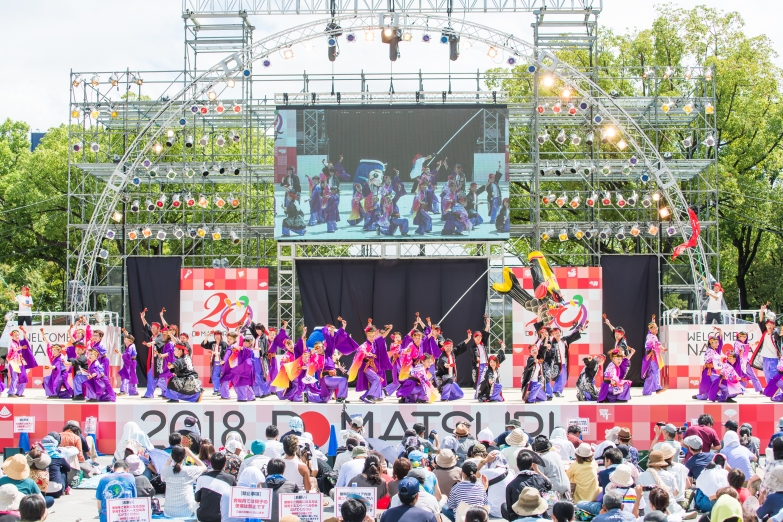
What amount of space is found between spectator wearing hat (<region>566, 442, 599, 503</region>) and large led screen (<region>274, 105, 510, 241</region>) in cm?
977

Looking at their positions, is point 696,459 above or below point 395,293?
below

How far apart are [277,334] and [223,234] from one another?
4192 mm

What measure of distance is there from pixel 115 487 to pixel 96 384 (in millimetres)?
6966

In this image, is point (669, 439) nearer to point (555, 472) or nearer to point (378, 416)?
point (555, 472)

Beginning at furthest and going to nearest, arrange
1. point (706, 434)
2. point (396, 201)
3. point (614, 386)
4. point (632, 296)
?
point (632, 296) → point (396, 201) → point (614, 386) → point (706, 434)

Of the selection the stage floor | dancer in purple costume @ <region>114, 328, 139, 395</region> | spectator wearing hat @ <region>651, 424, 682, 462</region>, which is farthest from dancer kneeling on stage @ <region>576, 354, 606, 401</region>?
dancer in purple costume @ <region>114, 328, 139, 395</region>

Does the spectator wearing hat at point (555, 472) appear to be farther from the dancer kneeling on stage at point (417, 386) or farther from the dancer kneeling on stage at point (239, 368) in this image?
the dancer kneeling on stage at point (239, 368)

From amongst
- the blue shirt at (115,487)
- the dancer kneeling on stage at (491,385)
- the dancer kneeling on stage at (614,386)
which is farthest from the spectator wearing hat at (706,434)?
the blue shirt at (115,487)

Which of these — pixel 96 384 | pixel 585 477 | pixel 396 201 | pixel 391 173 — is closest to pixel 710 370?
pixel 396 201

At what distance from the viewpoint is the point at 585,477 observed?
8.03 meters

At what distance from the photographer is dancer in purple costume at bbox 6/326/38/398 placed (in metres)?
15.0

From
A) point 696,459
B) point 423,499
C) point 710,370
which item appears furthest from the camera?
point 710,370

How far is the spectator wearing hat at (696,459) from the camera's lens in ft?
28.3

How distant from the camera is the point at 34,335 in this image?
16922mm
